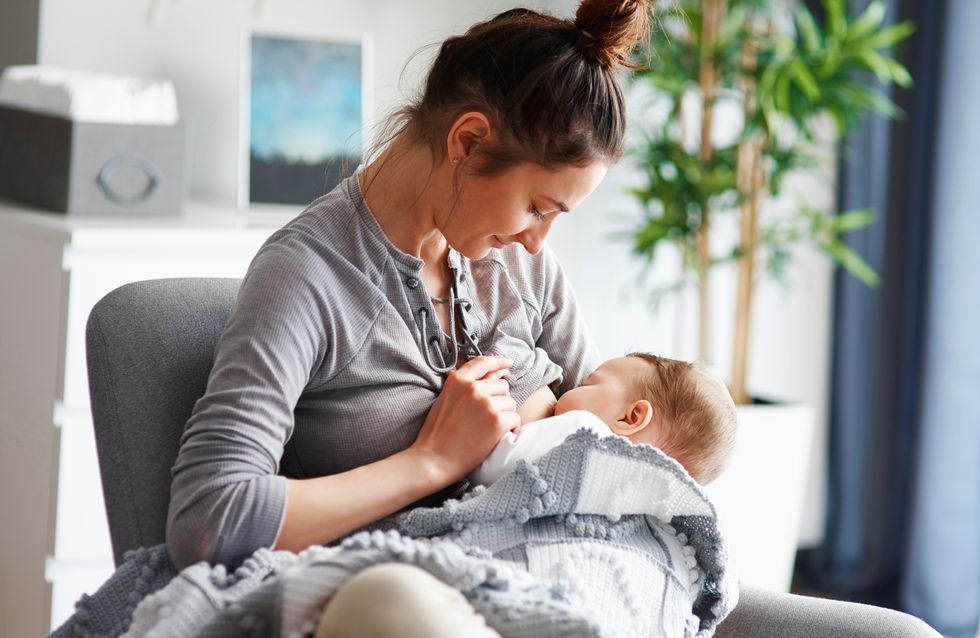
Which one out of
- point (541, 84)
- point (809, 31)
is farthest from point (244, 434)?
point (809, 31)

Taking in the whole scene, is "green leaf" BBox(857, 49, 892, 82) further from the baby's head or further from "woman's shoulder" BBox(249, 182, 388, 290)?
"woman's shoulder" BBox(249, 182, 388, 290)

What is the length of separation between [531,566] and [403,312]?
1.13 feet

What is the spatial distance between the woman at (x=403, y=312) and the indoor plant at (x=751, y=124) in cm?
140

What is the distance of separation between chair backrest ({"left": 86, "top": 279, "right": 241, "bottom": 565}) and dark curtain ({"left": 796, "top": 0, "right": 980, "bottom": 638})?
213 centimetres

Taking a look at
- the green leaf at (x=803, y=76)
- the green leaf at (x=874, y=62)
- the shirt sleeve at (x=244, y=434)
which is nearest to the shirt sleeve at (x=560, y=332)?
the shirt sleeve at (x=244, y=434)

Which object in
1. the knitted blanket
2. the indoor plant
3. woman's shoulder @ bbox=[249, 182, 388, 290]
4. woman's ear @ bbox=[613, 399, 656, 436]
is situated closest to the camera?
the knitted blanket

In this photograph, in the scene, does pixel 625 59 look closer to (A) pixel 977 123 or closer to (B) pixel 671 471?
(B) pixel 671 471

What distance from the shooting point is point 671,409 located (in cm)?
153

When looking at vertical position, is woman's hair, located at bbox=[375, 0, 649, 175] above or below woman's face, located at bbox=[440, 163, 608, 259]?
above

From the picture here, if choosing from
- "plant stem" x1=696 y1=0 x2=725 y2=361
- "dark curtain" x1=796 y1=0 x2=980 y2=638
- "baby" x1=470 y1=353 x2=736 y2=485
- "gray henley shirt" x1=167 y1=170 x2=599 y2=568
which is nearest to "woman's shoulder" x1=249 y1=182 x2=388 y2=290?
"gray henley shirt" x1=167 y1=170 x2=599 y2=568

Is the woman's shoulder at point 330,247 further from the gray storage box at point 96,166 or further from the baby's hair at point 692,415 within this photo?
the gray storage box at point 96,166

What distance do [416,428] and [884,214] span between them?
212 centimetres

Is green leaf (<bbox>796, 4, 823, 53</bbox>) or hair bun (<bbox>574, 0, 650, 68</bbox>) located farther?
green leaf (<bbox>796, 4, 823, 53</bbox>)

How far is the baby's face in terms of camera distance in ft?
5.09
